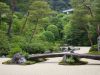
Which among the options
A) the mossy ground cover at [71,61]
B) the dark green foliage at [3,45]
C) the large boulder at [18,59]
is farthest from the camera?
the dark green foliage at [3,45]

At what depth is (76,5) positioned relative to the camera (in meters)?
27.4

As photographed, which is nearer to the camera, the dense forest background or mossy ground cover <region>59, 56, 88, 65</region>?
mossy ground cover <region>59, 56, 88, 65</region>

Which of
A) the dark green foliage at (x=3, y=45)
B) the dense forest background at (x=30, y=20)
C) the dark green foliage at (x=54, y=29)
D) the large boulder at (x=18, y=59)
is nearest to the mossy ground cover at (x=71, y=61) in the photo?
the large boulder at (x=18, y=59)

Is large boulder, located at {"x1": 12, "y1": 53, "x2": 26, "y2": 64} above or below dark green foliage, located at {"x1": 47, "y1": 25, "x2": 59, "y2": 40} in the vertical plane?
above

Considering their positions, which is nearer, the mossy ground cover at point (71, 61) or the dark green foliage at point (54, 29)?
the mossy ground cover at point (71, 61)

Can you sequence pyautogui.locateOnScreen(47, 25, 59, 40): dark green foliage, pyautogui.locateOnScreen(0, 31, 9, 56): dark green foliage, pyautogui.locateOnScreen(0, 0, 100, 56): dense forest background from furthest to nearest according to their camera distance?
pyautogui.locateOnScreen(47, 25, 59, 40): dark green foliage < pyautogui.locateOnScreen(0, 0, 100, 56): dense forest background < pyautogui.locateOnScreen(0, 31, 9, 56): dark green foliage

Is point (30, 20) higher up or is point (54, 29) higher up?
point (30, 20)

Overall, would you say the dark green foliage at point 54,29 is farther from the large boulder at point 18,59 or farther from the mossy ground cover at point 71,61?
the mossy ground cover at point 71,61

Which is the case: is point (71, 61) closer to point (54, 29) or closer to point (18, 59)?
point (18, 59)

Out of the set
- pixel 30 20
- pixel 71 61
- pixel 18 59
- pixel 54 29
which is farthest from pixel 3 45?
pixel 54 29

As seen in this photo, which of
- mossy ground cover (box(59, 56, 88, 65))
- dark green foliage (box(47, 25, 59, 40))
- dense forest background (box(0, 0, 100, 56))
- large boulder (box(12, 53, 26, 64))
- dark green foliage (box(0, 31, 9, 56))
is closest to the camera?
mossy ground cover (box(59, 56, 88, 65))

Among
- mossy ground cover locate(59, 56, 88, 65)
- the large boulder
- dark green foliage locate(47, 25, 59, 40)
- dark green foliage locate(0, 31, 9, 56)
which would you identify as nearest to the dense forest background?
dark green foliage locate(0, 31, 9, 56)

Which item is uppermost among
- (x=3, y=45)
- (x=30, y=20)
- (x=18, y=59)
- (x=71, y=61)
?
(x=30, y=20)

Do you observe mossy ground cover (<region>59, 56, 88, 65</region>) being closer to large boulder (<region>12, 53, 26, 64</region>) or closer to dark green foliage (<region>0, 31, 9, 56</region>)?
large boulder (<region>12, 53, 26, 64</region>)
